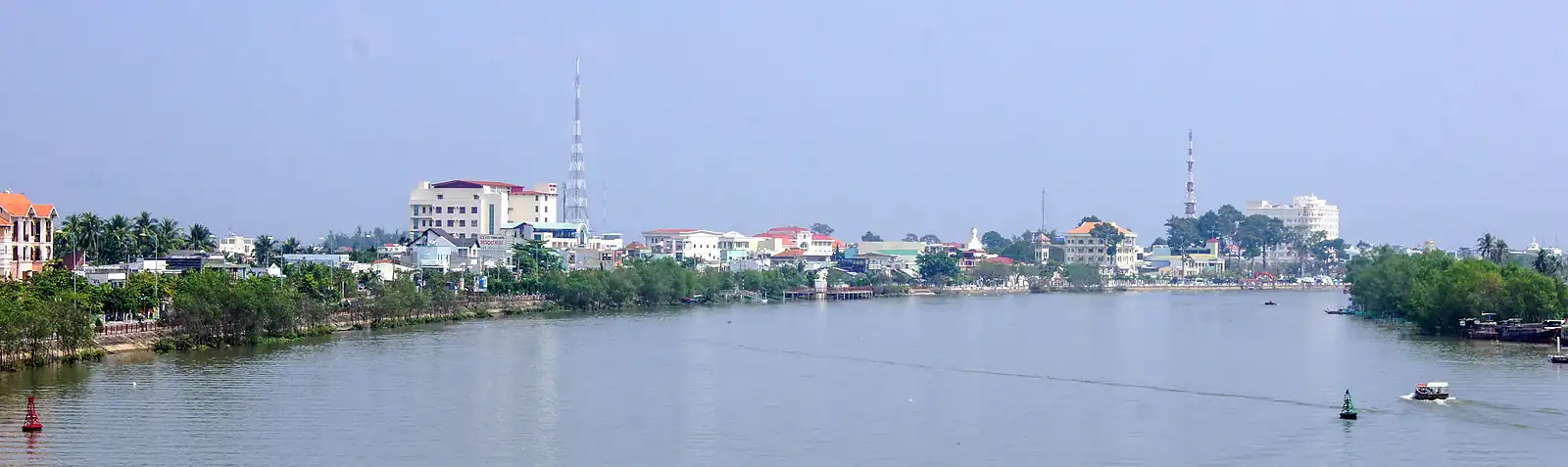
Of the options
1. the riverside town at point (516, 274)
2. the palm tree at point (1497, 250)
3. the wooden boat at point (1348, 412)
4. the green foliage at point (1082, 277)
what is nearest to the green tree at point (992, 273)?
the riverside town at point (516, 274)

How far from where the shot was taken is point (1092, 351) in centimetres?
4094

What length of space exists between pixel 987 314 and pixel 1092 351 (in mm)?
25069

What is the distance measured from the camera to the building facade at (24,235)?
43500 millimetres

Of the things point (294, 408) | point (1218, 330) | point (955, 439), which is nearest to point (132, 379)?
point (294, 408)

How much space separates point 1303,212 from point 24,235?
127999mm

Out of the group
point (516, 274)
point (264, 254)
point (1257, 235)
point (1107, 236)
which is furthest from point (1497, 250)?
point (1257, 235)

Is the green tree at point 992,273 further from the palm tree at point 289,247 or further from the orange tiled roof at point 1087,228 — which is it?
the palm tree at point 289,247

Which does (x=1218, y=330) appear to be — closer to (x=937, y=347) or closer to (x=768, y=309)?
(x=937, y=347)

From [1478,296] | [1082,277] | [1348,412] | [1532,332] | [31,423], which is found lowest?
[1348,412]

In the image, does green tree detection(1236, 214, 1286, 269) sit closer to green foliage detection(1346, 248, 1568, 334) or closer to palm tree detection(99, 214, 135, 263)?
green foliage detection(1346, 248, 1568, 334)

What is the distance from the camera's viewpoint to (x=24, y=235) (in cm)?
4484

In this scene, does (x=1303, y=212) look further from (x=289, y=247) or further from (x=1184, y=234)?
(x=289, y=247)

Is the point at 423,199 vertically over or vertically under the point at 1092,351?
over

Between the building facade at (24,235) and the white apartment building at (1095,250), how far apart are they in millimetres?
86954
